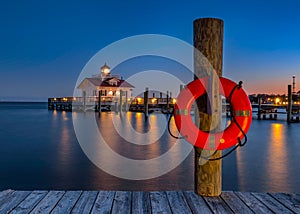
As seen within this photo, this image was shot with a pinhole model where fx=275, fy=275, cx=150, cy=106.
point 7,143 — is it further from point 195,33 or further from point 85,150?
point 195,33

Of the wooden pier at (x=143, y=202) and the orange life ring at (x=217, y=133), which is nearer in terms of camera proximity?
the wooden pier at (x=143, y=202)

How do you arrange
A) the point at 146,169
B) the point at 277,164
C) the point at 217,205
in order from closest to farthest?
the point at 217,205 → the point at 146,169 → the point at 277,164

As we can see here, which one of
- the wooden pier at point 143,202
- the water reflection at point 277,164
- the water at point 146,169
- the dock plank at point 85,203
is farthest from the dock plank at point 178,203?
the water reflection at point 277,164

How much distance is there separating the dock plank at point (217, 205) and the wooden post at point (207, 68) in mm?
81

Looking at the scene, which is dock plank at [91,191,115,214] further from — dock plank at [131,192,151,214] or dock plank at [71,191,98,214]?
dock plank at [131,192,151,214]

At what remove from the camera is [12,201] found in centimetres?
261

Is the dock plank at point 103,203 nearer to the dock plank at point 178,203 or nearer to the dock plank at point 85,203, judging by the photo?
the dock plank at point 85,203

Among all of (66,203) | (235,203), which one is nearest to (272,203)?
(235,203)

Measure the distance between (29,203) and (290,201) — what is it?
98.0 inches

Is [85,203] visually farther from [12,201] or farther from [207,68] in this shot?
[207,68]

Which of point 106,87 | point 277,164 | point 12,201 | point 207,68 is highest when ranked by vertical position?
point 106,87

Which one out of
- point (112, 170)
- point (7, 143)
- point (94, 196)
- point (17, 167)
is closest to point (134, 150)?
point (112, 170)

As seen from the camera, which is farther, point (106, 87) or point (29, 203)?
point (106, 87)

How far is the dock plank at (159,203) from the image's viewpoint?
7.91 ft
